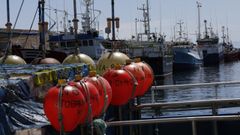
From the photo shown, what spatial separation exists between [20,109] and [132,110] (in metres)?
3.44

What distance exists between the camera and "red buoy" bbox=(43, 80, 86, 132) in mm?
6230

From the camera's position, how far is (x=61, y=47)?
45594 mm

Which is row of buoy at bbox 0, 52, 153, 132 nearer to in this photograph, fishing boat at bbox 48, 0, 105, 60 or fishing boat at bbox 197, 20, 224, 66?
fishing boat at bbox 48, 0, 105, 60

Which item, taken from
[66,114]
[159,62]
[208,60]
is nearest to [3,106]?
[66,114]

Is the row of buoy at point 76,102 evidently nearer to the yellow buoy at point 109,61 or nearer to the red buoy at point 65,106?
the red buoy at point 65,106

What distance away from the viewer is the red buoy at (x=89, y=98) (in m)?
6.57

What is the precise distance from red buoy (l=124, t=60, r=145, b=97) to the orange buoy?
2.49 metres

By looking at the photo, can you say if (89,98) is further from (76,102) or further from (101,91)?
(101,91)

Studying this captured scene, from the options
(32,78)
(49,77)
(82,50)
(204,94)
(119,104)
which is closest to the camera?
(32,78)

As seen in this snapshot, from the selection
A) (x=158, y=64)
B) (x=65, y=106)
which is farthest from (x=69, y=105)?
(x=158, y=64)

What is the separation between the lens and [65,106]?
20.5 ft

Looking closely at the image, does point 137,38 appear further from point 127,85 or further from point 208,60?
point 127,85

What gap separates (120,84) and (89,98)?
2104mm

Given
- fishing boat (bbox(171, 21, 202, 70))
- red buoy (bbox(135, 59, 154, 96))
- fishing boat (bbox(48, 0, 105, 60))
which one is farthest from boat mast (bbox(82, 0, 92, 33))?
red buoy (bbox(135, 59, 154, 96))
